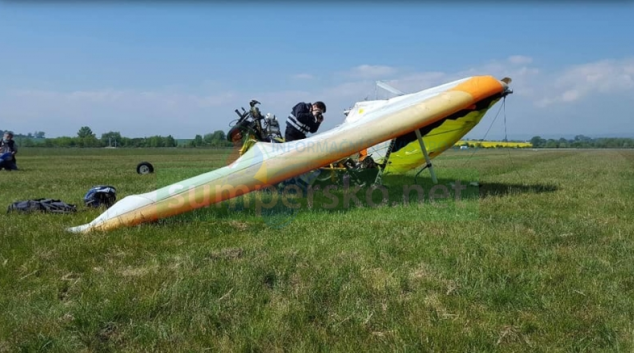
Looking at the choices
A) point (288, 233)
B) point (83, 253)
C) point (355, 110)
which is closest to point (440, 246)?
point (288, 233)

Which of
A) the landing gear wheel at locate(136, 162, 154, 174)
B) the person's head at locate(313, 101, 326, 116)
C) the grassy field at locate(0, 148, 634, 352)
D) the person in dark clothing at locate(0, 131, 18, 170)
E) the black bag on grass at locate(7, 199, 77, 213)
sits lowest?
the grassy field at locate(0, 148, 634, 352)

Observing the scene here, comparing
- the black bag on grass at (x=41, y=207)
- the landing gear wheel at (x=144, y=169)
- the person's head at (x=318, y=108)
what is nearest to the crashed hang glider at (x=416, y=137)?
the person's head at (x=318, y=108)

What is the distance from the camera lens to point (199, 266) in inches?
162

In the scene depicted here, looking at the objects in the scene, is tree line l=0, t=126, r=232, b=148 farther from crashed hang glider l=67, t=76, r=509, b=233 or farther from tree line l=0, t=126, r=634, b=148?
crashed hang glider l=67, t=76, r=509, b=233

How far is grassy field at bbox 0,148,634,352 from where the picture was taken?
2.79 m

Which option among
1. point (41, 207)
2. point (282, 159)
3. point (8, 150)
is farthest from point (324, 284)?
point (8, 150)

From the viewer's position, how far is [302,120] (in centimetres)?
891

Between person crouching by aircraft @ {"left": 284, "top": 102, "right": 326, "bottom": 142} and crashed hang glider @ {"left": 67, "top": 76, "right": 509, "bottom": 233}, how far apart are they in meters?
2.03

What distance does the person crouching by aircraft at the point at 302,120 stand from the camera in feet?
29.2

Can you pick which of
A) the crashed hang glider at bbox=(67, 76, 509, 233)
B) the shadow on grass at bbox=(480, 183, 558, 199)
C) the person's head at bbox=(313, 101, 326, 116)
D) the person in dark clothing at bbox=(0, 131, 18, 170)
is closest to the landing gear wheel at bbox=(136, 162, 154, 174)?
the person in dark clothing at bbox=(0, 131, 18, 170)

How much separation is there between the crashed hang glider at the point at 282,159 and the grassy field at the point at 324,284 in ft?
1.01

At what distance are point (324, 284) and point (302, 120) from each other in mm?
5676

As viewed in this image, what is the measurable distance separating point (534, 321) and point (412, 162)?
7570mm

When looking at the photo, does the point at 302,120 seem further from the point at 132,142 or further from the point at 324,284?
the point at 132,142
